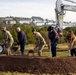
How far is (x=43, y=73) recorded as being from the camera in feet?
46.3

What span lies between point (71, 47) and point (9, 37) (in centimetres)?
411

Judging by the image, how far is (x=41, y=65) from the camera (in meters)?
14.5

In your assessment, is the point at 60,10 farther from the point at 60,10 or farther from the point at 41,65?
the point at 41,65

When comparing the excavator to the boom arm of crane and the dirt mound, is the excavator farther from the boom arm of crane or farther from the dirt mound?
the dirt mound

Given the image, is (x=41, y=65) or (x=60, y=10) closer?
(x=41, y=65)

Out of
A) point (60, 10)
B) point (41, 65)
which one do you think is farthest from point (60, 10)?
point (41, 65)

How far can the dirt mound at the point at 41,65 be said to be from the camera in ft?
47.1

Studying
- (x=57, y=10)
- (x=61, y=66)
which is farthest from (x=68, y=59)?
(x=57, y=10)

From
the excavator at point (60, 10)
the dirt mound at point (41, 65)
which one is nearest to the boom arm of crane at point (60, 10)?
the excavator at point (60, 10)

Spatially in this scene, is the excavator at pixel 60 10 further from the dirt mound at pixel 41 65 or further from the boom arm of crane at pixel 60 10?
the dirt mound at pixel 41 65

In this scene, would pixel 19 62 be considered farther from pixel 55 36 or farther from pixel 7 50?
pixel 7 50

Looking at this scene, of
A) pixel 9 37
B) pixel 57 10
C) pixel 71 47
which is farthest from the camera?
pixel 57 10

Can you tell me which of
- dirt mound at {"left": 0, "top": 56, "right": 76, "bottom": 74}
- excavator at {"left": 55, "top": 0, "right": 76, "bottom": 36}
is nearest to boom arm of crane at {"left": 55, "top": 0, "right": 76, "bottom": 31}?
excavator at {"left": 55, "top": 0, "right": 76, "bottom": 36}

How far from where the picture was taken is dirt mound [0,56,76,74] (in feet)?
47.1
